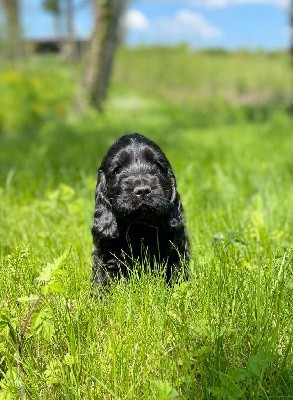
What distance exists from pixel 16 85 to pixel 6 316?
14962 millimetres

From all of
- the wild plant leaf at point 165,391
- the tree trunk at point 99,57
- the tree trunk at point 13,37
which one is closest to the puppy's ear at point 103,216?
the wild plant leaf at point 165,391

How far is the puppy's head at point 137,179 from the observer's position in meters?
2.88

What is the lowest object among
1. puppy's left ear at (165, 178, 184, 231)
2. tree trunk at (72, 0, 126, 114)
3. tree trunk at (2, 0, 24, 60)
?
puppy's left ear at (165, 178, 184, 231)

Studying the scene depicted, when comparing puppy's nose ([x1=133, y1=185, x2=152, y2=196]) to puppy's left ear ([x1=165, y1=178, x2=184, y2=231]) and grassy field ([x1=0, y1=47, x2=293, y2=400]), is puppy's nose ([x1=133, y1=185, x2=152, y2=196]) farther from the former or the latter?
grassy field ([x1=0, y1=47, x2=293, y2=400])

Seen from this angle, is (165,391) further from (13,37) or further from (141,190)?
(13,37)

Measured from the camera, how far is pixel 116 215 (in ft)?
9.95

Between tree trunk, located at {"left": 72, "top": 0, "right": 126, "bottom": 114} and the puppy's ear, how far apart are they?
10.1 metres

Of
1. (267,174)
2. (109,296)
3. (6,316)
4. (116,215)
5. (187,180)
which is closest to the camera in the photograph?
(6,316)

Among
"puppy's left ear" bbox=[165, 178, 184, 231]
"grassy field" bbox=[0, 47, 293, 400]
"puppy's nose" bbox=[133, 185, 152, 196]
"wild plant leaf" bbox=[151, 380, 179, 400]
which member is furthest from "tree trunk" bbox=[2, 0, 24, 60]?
"wild plant leaf" bbox=[151, 380, 179, 400]

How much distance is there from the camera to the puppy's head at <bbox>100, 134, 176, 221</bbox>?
288cm

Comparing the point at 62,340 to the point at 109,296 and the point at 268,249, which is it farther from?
the point at 268,249

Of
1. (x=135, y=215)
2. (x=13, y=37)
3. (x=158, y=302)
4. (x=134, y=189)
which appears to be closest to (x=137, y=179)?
(x=134, y=189)

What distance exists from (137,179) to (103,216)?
31 centimetres

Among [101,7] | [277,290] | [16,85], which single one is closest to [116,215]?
[277,290]
